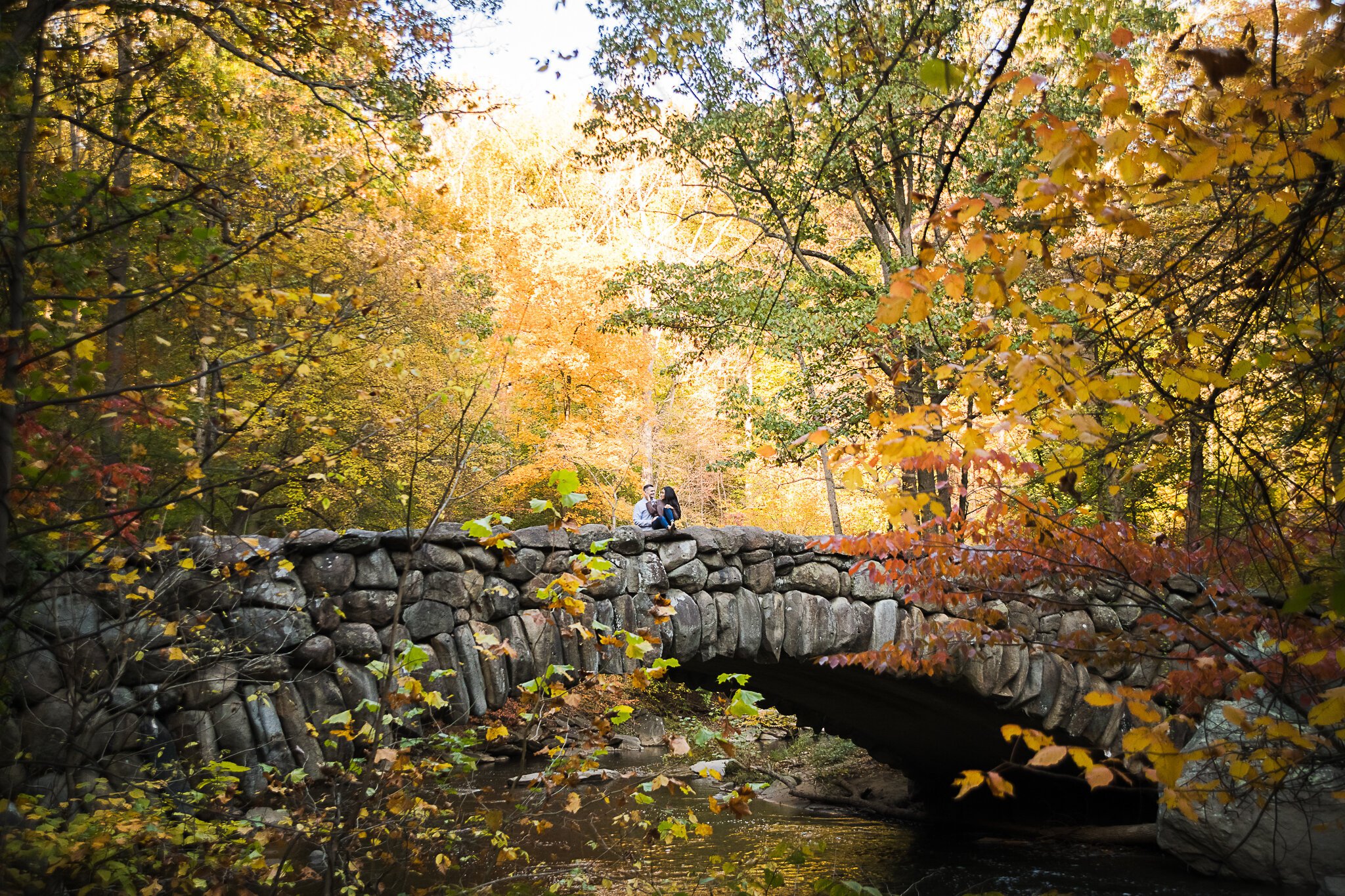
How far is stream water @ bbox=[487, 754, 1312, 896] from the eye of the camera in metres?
6.60

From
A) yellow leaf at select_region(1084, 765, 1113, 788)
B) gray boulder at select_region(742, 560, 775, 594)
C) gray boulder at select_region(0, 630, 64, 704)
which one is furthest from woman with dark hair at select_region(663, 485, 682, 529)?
yellow leaf at select_region(1084, 765, 1113, 788)

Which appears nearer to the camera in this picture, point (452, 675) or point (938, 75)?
point (938, 75)

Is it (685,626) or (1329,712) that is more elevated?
(1329,712)

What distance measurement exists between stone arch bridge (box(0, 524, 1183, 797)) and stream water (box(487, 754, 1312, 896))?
1054 millimetres

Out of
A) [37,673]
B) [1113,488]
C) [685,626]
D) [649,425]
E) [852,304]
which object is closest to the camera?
[1113,488]

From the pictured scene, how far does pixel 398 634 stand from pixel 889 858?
18.4ft

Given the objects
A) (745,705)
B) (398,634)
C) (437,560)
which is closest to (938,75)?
(745,705)

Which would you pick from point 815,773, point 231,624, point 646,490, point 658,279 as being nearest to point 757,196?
point 658,279

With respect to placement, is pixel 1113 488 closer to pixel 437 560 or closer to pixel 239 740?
pixel 437 560

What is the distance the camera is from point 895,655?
5.38 meters

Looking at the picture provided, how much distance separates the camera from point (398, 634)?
4.16m

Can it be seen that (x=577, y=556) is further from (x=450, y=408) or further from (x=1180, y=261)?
(x=450, y=408)

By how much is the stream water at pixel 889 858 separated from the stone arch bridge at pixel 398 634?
105cm

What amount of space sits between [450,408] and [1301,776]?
12125 mm
